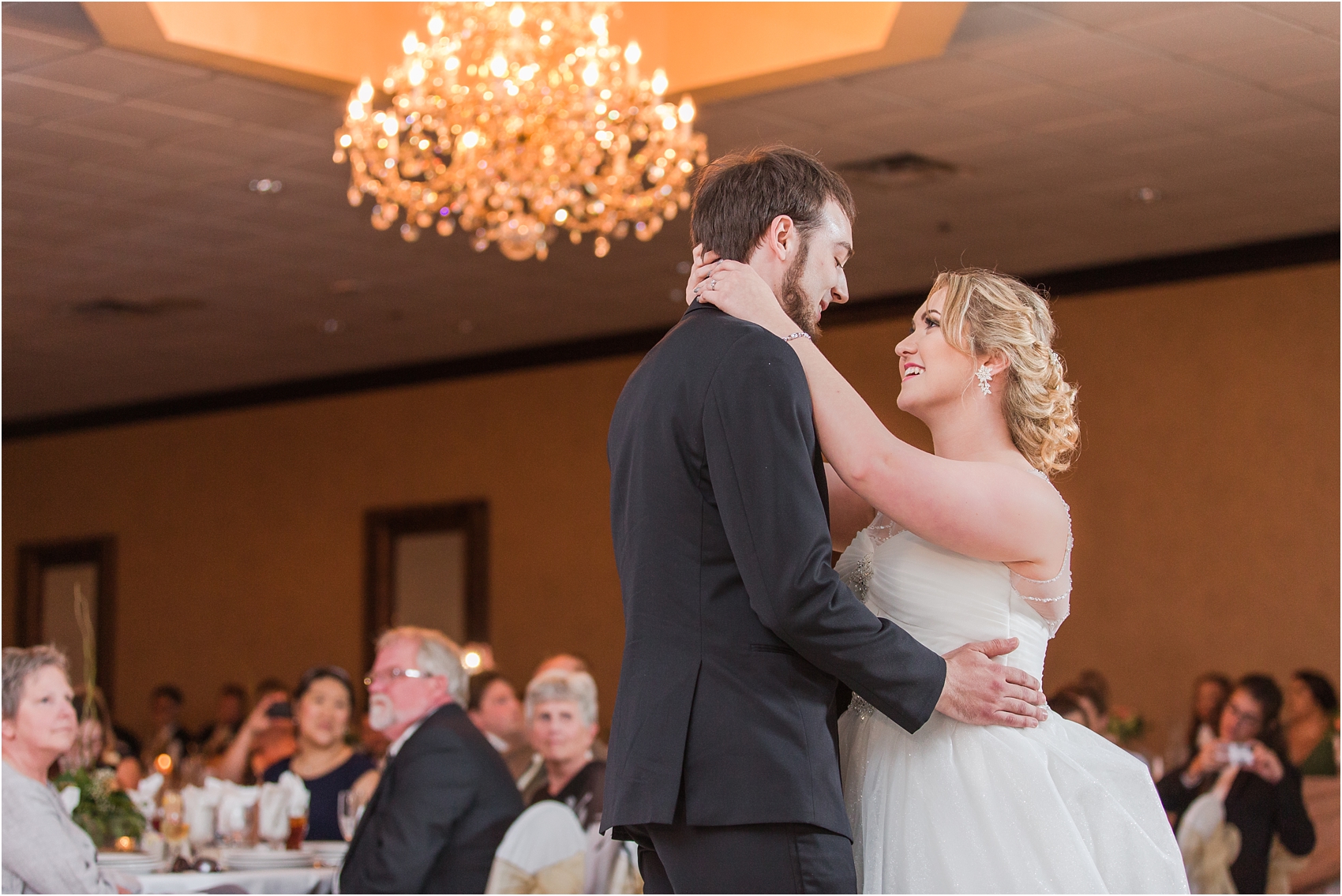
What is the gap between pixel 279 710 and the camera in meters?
7.09

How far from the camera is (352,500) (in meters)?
13.1

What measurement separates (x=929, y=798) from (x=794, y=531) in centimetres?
51

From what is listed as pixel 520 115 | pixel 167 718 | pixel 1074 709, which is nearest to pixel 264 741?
pixel 520 115

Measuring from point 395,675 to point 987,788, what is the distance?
8.79 ft

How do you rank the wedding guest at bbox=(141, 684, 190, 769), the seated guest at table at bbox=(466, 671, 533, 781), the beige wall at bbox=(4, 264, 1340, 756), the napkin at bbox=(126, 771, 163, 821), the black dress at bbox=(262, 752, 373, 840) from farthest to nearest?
the wedding guest at bbox=(141, 684, 190, 769)
the beige wall at bbox=(4, 264, 1340, 756)
the seated guest at table at bbox=(466, 671, 533, 781)
the black dress at bbox=(262, 752, 373, 840)
the napkin at bbox=(126, 771, 163, 821)

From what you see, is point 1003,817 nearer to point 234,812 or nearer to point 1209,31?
point 234,812

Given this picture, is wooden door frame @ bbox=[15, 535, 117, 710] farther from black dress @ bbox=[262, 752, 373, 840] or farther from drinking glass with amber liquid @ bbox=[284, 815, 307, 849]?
drinking glass with amber liquid @ bbox=[284, 815, 307, 849]

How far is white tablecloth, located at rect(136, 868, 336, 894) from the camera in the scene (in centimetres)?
425

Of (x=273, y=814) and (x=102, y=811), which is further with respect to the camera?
(x=273, y=814)

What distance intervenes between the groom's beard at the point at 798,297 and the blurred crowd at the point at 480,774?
2.90ft

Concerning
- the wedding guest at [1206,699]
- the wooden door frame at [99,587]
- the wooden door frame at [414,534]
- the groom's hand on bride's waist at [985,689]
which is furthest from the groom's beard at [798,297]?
the wooden door frame at [99,587]

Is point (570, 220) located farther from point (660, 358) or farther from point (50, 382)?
point (50, 382)

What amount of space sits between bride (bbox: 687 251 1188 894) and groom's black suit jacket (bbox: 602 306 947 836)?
0.13 m

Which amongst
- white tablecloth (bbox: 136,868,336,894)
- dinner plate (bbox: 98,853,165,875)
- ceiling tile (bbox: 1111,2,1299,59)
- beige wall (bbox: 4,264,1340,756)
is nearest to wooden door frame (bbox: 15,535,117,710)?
beige wall (bbox: 4,264,1340,756)
